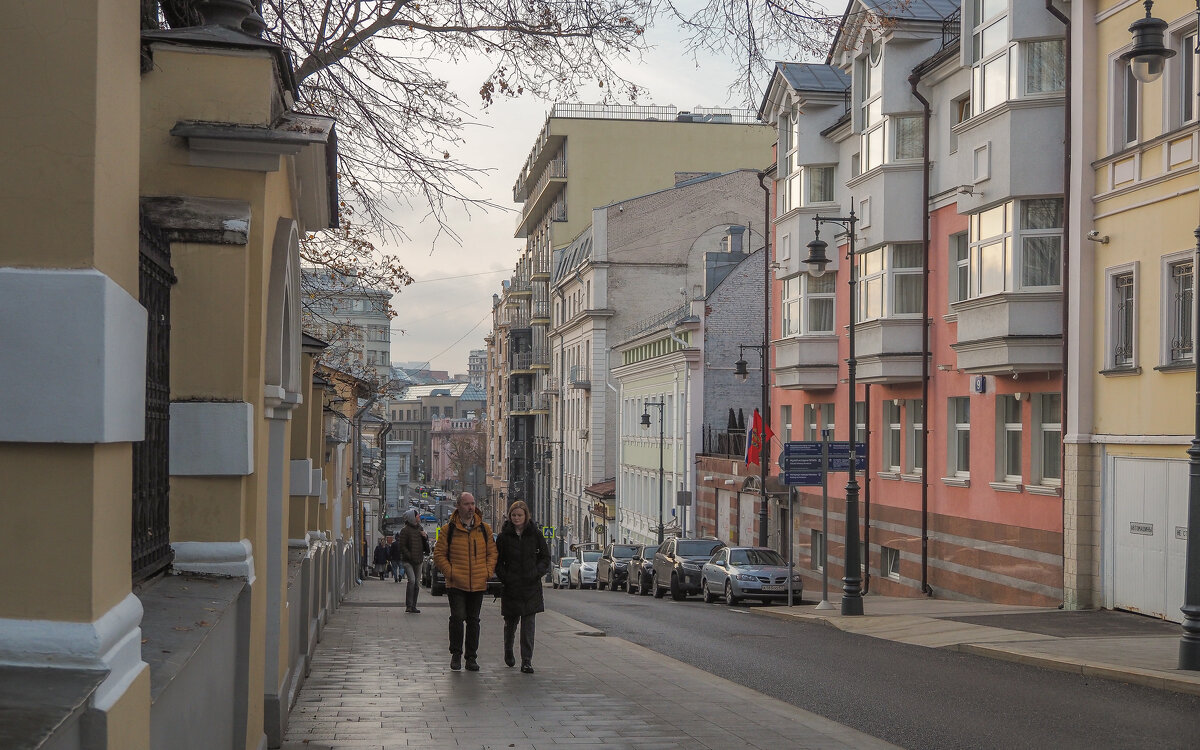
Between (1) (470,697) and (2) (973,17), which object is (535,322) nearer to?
(2) (973,17)

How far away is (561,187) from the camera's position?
78.9 meters

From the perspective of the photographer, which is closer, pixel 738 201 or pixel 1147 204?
pixel 1147 204

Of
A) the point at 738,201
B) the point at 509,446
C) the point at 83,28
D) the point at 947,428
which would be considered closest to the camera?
the point at 83,28

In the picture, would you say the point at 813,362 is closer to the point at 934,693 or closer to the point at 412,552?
the point at 412,552

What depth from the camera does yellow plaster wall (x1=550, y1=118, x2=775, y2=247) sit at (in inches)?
2852

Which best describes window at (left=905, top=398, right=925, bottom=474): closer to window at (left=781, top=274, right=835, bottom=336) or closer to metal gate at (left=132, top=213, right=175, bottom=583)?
window at (left=781, top=274, right=835, bottom=336)

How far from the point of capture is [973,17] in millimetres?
24109

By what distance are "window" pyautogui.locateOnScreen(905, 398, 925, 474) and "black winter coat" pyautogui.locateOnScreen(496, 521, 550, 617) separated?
16.8 metres

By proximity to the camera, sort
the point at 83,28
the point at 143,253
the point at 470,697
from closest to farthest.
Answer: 1. the point at 83,28
2. the point at 143,253
3. the point at 470,697

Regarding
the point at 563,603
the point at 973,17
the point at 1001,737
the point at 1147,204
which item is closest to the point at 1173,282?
the point at 1147,204

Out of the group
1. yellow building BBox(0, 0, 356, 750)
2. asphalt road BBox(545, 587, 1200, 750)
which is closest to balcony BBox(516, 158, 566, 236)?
asphalt road BBox(545, 587, 1200, 750)

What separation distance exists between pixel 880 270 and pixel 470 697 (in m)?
20.1

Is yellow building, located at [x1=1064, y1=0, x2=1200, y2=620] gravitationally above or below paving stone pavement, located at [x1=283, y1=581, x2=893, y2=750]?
above

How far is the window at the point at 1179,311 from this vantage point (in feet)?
58.7
